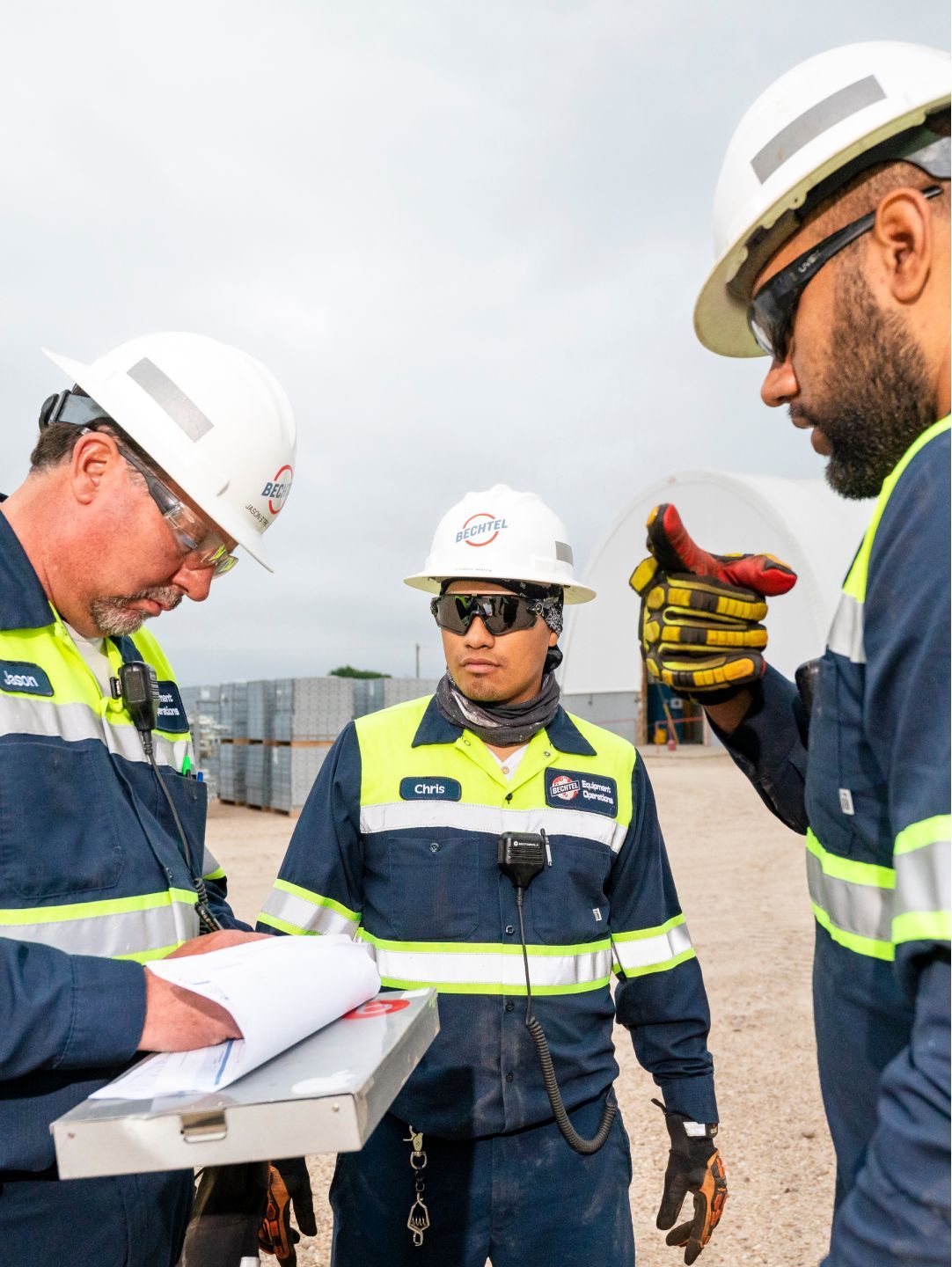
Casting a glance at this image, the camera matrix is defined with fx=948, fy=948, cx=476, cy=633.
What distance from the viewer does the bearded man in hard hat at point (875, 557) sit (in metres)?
1.07

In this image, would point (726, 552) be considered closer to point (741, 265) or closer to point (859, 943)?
point (741, 265)

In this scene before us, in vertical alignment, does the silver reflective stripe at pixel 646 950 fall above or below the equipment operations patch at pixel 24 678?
below

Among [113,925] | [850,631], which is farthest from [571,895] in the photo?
[850,631]

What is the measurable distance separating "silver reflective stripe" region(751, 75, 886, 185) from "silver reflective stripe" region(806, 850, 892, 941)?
1.20 metres

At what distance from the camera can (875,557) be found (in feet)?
4.18

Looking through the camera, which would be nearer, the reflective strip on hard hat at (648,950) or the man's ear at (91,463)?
the man's ear at (91,463)

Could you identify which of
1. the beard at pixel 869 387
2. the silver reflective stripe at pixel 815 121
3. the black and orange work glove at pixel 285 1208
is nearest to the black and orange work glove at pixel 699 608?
the beard at pixel 869 387

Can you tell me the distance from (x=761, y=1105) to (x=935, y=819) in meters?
4.62

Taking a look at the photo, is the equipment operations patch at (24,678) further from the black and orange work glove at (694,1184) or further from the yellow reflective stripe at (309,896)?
the black and orange work glove at (694,1184)

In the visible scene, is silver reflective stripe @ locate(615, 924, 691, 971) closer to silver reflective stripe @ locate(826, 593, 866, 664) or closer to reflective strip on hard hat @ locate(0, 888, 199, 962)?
reflective strip on hard hat @ locate(0, 888, 199, 962)

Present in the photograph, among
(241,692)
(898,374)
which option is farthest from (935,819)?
(241,692)

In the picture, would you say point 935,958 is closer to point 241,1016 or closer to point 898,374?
point 898,374

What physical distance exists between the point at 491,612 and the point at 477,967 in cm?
113

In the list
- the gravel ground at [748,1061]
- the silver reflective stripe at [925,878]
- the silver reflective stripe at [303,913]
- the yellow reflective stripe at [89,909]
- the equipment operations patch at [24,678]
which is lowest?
the gravel ground at [748,1061]
